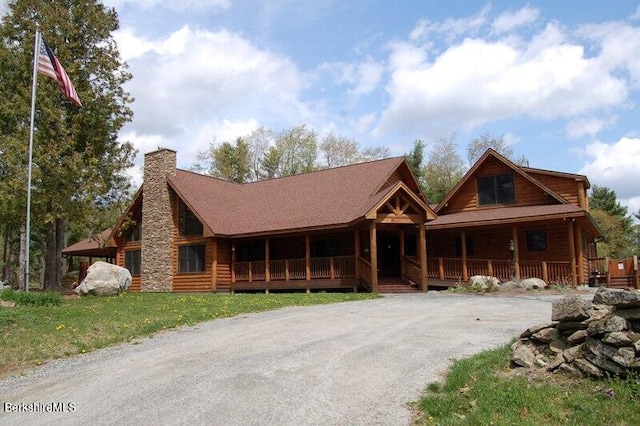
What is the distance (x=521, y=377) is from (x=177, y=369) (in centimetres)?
495

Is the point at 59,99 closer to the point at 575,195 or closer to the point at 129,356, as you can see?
the point at 129,356

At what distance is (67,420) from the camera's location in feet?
21.3

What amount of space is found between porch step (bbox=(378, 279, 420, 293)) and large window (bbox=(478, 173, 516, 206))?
633cm

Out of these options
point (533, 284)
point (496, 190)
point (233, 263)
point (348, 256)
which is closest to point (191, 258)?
point (233, 263)

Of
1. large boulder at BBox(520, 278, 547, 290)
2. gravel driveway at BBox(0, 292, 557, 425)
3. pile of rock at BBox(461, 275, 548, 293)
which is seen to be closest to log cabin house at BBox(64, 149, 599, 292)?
large boulder at BBox(520, 278, 547, 290)

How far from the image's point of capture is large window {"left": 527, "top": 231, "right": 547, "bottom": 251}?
954 inches

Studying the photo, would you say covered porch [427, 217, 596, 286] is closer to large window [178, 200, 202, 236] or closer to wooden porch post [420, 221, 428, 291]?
wooden porch post [420, 221, 428, 291]

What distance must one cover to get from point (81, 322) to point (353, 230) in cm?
1340

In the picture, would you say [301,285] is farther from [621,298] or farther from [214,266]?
[621,298]

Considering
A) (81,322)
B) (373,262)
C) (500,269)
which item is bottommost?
(81,322)

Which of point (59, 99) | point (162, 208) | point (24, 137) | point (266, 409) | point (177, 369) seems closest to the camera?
point (266, 409)

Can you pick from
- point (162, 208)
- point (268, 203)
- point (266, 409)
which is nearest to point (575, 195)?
point (268, 203)

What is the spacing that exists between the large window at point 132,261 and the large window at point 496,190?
17942mm

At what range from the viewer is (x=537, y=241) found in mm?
24469
